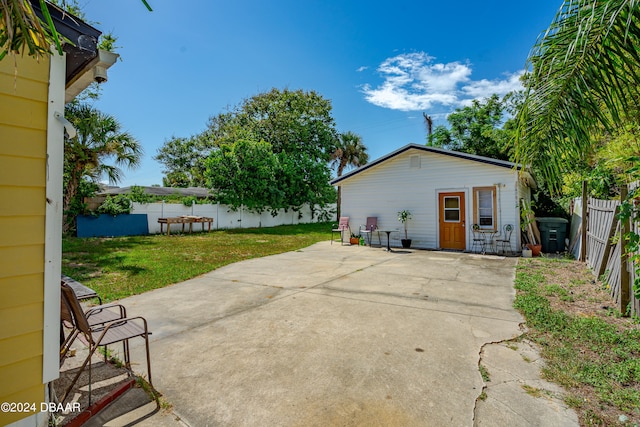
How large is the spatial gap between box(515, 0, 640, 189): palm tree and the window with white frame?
8144 mm

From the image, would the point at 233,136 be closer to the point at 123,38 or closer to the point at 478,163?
the point at 123,38

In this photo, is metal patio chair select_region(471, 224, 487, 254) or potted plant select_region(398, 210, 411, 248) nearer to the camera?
metal patio chair select_region(471, 224, 487, 254)

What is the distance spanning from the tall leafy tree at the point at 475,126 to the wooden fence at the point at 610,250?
12859mm

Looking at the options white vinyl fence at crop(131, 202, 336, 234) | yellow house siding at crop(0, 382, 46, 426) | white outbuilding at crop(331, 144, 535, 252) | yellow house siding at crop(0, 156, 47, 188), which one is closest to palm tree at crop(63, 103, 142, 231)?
white vinyl fence at crop(131, 202, 336, 234)

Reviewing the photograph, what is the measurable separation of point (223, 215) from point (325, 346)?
16.7 metres

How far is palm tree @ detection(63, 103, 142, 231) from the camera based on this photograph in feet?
39.5

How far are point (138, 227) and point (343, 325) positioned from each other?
14.7 m

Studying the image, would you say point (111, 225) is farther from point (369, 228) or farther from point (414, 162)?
point (414, 162)

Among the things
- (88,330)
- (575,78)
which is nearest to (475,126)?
(575,78)

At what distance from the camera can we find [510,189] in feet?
32.5

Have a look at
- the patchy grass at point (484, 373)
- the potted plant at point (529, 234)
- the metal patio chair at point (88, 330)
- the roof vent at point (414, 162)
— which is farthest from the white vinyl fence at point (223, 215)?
the patchy grass at point (484, 373)

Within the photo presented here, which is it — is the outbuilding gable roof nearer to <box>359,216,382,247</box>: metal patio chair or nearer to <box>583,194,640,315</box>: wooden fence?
<box>359,216,382,247</box>: metal patio chair

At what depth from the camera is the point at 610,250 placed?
5219 millimetres

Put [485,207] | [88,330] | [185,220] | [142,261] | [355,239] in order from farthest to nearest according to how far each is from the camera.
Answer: [185,220], [355,239], [485,207], [142,261], [88,330]
